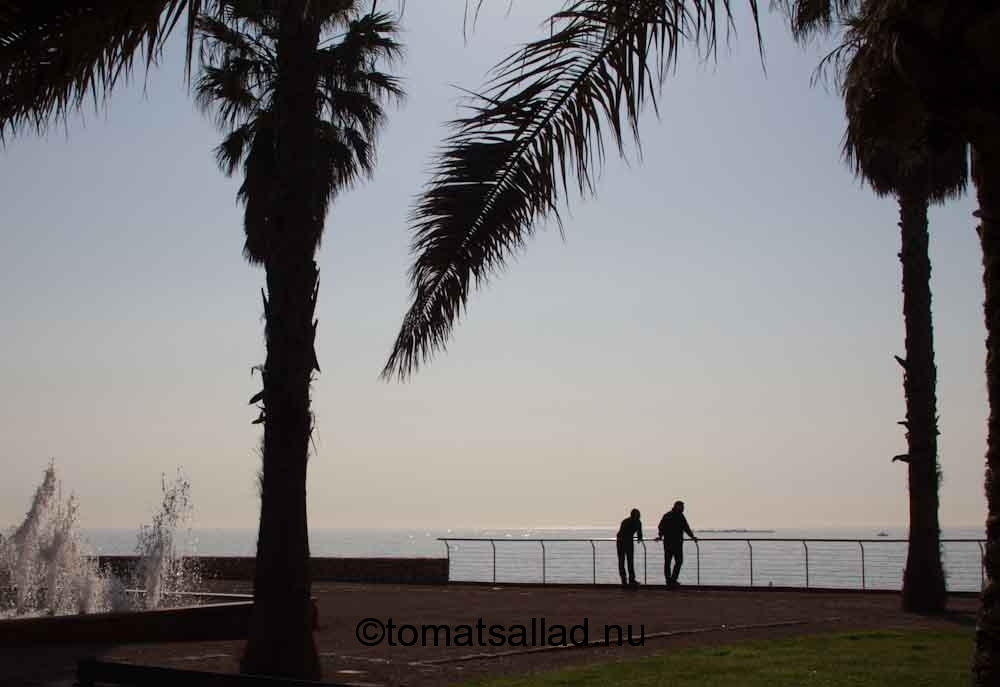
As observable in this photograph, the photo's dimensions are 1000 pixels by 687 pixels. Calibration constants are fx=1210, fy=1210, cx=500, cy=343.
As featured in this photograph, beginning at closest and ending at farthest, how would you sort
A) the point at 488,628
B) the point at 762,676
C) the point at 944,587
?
the point at 762,676 < the point at 488,628 < the point at 944,587

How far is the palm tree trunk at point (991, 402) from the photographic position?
607 cm

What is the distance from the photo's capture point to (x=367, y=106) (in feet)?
58.5

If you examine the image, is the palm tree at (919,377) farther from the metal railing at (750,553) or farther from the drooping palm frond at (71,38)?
the drooping palm frond at (71,38)

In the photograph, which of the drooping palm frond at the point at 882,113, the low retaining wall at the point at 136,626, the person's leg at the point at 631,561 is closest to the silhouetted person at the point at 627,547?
the person's leg at the point at 631,561

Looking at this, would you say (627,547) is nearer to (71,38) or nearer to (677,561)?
(677,561)

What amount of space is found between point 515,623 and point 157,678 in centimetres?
1080

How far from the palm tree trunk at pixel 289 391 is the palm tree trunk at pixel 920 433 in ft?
34.3

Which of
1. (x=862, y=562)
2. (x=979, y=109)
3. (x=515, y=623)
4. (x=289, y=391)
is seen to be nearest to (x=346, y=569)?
(x=862, y=562)

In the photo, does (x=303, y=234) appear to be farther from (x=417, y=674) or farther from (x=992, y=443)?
(x=992, y=443)

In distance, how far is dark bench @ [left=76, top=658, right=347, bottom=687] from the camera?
20.9ft

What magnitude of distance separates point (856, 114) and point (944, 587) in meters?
11.0

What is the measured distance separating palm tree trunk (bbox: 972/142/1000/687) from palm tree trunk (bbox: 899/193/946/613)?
1322cm

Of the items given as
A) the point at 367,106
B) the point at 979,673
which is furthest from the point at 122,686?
the point at 367,106

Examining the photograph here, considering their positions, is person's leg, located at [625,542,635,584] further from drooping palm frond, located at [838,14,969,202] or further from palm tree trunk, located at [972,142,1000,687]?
palm tree trunk, located at [972,142,1000,687]
